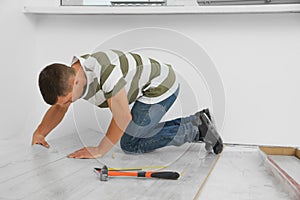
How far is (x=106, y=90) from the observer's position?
1.48 m

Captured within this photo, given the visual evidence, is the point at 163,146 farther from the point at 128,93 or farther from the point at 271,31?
the point at 271,31

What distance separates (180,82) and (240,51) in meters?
0.30

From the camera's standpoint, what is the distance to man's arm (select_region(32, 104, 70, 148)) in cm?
174

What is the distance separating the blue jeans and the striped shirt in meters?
0.04

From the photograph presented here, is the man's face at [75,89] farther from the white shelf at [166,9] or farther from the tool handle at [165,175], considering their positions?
the white shelf at [166,9]

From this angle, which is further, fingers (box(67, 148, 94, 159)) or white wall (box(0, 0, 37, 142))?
white wall (box(0, 0, 37, 142))

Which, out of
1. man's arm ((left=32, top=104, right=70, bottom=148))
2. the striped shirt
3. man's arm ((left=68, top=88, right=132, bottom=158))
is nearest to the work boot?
the striped shirt

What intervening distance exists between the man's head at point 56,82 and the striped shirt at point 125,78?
8cm

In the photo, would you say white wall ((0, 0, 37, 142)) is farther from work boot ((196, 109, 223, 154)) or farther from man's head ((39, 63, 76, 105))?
work boot ((196, 109, 223, 154))

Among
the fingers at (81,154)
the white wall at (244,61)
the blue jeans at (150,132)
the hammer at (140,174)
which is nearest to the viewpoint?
the hammer at (140,174)

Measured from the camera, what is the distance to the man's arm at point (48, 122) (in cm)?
174

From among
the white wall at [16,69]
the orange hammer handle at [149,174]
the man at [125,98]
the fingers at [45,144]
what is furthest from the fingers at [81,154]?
the white wall at [16,69]

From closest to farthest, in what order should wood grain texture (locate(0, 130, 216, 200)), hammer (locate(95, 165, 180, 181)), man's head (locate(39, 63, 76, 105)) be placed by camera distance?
1. wood grain texture (locate(0, 130, 216, 200))
2. hammer (locate(95, 165, 180, 181))
3. man's head (locate(39, 63, 76, 105))

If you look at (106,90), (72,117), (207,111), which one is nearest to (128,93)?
(106,90)
